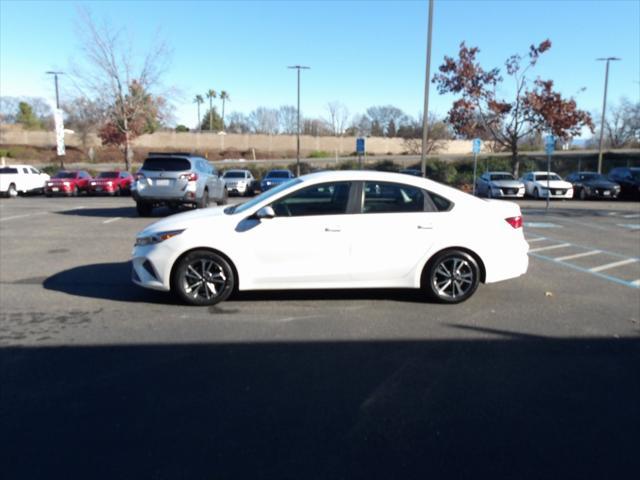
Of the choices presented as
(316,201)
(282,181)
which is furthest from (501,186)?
(316,201)

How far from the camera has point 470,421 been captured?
12.2 feet

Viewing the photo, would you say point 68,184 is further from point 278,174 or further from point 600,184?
point 600,184

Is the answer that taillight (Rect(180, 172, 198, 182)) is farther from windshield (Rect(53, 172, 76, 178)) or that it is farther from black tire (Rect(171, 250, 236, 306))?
windshield (Rect(53, 172, 76, 178))

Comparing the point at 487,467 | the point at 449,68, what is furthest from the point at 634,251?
the point at 449,68

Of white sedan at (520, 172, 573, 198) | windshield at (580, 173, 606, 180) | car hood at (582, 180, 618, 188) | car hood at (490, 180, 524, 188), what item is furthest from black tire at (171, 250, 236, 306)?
windshield at (580, 173, 606, 180)

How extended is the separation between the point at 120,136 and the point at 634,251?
4401 cm

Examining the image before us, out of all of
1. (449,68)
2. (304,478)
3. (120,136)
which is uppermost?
(449,68)

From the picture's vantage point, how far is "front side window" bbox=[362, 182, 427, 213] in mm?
6539

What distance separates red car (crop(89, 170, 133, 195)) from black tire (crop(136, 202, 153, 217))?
12463 mm

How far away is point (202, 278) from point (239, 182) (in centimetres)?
2237

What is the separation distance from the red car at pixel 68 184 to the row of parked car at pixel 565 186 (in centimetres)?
2147

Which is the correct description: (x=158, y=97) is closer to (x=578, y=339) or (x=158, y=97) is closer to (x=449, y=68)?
(x=449, y=68)

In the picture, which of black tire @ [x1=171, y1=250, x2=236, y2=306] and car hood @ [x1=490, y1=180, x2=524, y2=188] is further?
car hood @ [x1=490, y1=180, x2=524, y2=188]

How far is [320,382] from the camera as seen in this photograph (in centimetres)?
432
